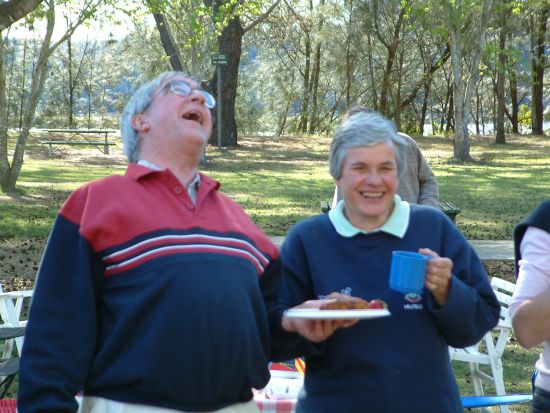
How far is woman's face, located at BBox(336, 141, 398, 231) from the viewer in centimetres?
297

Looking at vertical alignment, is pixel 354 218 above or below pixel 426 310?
above

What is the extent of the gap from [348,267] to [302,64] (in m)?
51.7

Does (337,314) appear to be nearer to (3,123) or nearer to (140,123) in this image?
(140,123)

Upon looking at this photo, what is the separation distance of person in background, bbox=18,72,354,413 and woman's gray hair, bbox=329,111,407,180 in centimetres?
53

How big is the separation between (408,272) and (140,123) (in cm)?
94

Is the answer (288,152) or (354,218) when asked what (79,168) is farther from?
(354,218)

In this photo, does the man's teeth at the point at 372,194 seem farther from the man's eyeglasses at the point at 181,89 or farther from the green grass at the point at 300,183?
the green grass at the point at 300,183

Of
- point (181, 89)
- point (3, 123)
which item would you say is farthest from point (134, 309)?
point (3, 123)

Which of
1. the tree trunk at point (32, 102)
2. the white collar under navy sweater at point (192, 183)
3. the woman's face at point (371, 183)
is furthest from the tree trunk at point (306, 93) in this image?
the white collar under navy sweater at point (192, 183)

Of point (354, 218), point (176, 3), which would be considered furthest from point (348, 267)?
point (176, 3)

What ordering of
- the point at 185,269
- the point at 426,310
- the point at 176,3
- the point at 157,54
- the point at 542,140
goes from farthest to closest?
the point at 157,54 → the point at 542,140 → the point at 176,3 → the point at 426,310 → the point at 185,269

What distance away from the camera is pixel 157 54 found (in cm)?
5128

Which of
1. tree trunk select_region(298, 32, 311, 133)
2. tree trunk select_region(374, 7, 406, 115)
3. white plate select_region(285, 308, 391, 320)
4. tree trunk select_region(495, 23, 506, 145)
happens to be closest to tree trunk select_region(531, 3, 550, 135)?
tree trunk select_region(495, 23, 506, 145)

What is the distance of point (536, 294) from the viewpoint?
2.98 metres
